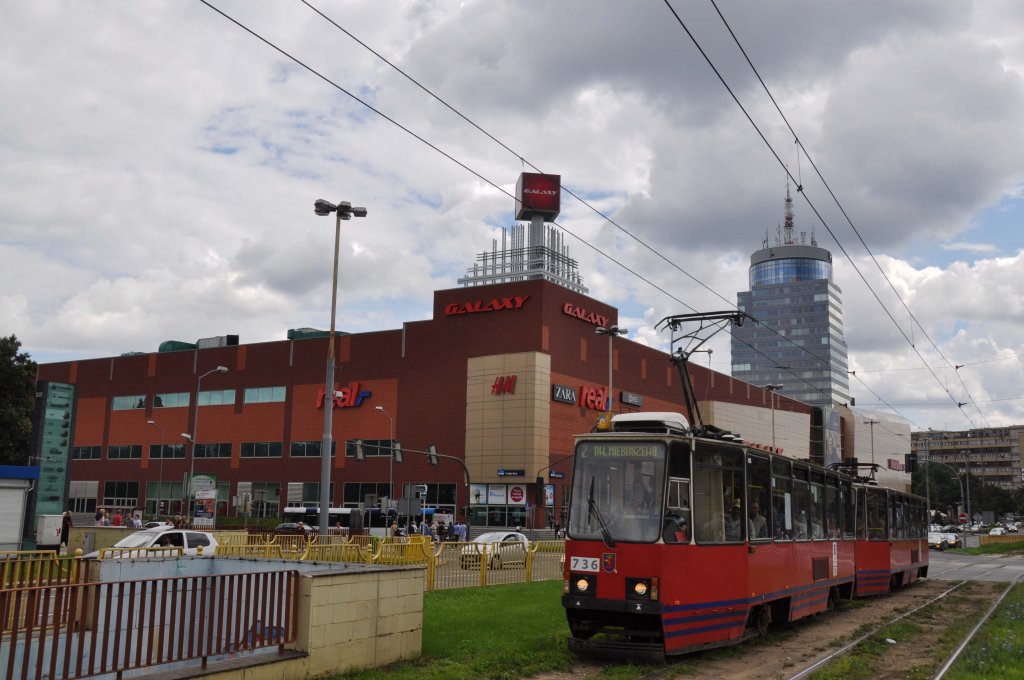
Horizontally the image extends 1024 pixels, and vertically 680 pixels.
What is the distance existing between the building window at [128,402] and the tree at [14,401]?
15687 millimetres

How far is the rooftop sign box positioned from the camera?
93.2 metres

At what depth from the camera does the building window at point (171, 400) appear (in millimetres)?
80781

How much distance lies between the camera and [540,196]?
94500 mm

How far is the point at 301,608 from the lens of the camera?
1041 cm

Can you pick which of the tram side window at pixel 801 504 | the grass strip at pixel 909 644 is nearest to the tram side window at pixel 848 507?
the grass strip at pixel 909 644

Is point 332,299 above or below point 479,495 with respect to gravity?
above

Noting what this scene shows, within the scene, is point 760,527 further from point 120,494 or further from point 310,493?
point 120,494

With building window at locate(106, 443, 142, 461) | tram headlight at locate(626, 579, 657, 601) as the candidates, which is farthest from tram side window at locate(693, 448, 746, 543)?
building window at locate(106, 443, 142, 461)

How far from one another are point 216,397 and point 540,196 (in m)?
38.7

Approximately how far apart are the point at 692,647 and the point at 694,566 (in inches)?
44.5

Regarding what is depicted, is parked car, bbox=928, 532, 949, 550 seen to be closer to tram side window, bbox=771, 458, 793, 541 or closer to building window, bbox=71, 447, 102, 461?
tram side window, bbox=771, 458, 793, 541

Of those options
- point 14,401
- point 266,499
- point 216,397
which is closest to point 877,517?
point 266,499

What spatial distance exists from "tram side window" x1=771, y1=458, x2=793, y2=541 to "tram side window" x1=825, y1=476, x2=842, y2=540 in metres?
2.82

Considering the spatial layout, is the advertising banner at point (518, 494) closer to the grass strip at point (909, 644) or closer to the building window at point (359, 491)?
the building window at point (359, 491)
